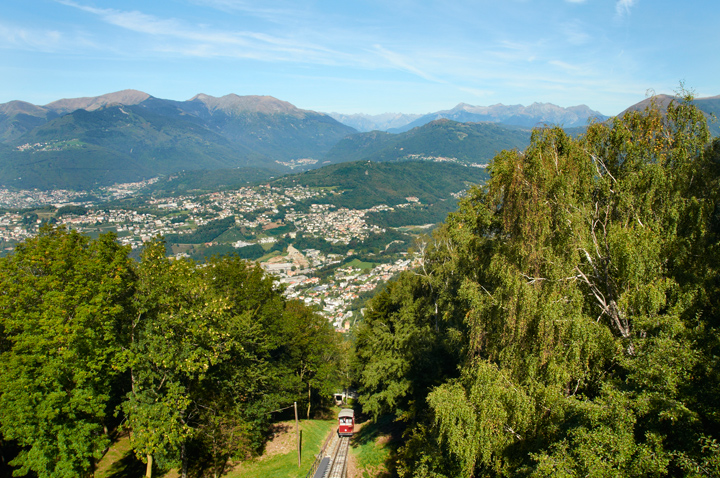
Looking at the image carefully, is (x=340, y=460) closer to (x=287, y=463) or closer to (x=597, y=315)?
(x=287, y=463)

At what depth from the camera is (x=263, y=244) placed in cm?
14788

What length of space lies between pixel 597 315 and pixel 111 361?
16.1 m

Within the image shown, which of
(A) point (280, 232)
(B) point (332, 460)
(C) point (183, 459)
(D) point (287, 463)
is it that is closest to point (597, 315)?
(C) point (183, 459)

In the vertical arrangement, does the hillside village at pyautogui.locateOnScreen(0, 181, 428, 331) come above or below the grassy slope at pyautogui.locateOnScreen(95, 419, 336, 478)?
below

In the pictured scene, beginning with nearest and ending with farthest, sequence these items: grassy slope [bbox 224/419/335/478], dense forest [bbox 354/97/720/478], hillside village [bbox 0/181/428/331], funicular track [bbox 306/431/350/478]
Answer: dense forest [bbox 354/97/720/478], grassy slope [bbox 224/419/335/478], funicular track [bbox 306/431/350/478], hillside village [bbox 0/181/428/331]

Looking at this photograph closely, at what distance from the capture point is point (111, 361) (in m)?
12.8

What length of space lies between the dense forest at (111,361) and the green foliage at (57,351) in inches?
1.4

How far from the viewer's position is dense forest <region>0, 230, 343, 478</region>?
11406 millimetres

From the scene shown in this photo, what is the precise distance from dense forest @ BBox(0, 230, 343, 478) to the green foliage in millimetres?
37

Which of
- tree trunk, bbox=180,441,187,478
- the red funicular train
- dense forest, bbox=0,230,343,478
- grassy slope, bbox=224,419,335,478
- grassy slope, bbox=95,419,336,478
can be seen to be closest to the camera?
dense forest, bbox=0,230,343,478

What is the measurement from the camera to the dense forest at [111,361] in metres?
11.4

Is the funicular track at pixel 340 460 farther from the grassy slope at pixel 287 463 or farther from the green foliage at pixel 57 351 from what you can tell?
the green foliage at pixel 57 351

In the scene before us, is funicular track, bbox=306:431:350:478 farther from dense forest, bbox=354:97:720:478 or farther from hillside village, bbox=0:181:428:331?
hillside village, bbox=0:181:428:331

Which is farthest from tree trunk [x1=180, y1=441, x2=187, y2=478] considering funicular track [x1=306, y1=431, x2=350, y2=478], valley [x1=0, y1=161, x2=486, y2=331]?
valley [x1=0, y1=161, x2=486, y2=331]
